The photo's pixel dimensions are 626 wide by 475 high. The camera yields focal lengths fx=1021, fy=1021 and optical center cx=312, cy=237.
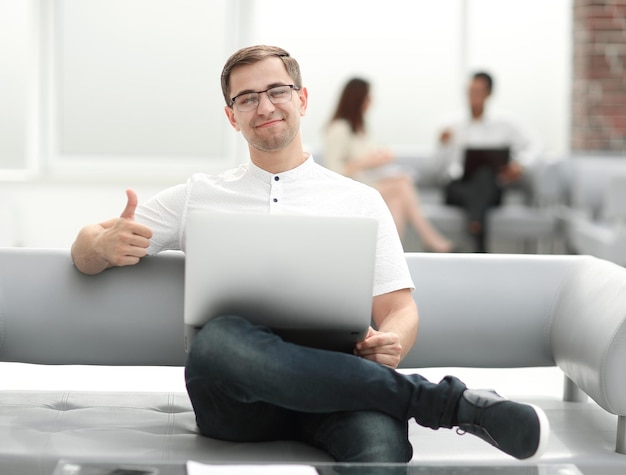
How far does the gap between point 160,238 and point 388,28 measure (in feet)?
25.3

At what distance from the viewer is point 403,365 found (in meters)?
2.58

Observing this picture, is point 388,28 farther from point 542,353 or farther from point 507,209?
point 542,353

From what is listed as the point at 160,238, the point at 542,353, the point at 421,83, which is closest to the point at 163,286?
the point at 160,238

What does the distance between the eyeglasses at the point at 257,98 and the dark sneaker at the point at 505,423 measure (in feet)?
2.76

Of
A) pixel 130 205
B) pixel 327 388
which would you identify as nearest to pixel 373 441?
pixel 327 388

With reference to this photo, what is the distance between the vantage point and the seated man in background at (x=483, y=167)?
636 centimetres

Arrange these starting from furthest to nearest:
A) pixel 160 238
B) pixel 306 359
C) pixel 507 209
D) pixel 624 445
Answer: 1. pixel 507 209
2. pixel 160 238
3. pixel 624 445
4. pixel 306 359

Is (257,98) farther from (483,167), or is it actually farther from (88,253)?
(483,167)

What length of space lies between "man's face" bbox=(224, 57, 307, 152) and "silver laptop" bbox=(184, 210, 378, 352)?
1.55 feet

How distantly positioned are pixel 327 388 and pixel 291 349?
103 mm

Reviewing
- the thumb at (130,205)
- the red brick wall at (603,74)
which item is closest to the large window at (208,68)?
the red brick wall at (603,74)

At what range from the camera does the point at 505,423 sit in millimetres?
1914

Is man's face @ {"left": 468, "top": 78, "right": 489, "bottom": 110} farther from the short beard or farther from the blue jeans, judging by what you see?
the blue jeans

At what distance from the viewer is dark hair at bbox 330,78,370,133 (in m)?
6.27
